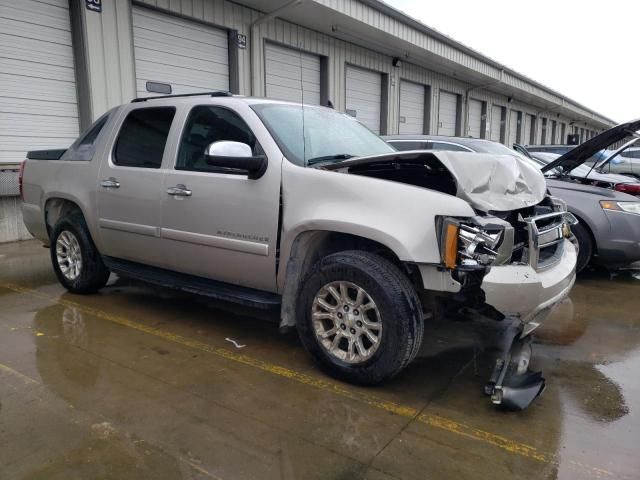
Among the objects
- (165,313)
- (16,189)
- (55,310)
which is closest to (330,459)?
(165,313)

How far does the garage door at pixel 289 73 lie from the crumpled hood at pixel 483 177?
8598 mm

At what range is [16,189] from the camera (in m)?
7.81

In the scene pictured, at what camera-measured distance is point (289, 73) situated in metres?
12.3

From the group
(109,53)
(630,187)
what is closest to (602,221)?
(630,187)

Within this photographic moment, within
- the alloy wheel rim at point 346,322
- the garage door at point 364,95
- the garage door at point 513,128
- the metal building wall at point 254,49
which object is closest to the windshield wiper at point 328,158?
the alloy wheel rim at point 346,322

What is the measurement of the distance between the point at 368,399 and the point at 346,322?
47cm

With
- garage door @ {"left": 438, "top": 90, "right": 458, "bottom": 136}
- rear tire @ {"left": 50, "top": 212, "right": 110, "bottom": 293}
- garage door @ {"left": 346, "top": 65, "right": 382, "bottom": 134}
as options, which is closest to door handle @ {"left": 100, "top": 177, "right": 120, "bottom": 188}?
rear tire @ {"left": 50, "top": 212, "right": 110, "bottom": 293}

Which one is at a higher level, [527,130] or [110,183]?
[527,130]

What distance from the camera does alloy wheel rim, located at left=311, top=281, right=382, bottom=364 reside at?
3066 millimetres

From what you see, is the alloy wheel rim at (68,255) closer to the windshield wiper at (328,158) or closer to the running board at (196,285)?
the running board at (196,285)

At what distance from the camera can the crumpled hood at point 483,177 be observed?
2990mm

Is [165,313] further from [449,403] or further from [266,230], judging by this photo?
[449,403]

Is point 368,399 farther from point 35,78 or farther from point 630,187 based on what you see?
point 35,78

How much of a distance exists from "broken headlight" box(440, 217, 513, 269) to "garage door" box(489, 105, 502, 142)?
22.3m
